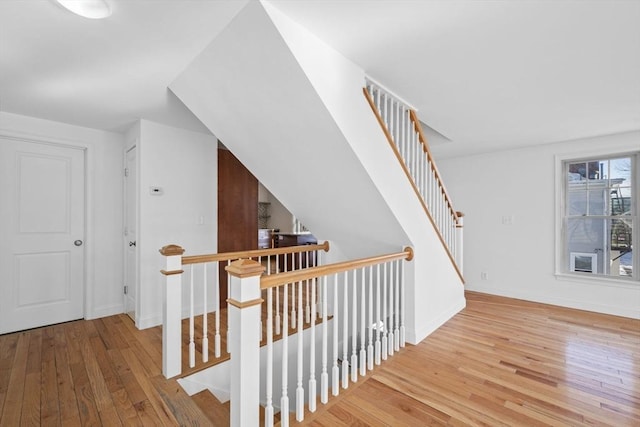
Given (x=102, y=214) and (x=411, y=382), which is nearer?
(x=411, y=382)

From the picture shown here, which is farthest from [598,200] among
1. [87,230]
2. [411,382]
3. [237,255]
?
[87,230]

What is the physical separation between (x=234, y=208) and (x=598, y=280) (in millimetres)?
4505

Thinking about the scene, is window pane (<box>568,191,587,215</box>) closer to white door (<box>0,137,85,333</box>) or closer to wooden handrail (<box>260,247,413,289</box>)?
wooden handrail (<box>260,247,413,289</box>)

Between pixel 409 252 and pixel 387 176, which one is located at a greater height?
pixel 387 176

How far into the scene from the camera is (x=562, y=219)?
147 inches

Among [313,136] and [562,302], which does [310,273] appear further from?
[562,302]

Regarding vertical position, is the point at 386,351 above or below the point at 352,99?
below

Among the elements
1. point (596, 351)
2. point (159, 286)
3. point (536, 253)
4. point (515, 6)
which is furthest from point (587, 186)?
point (159, 286)

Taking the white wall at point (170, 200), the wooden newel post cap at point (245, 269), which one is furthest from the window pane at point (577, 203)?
the white wall at point (170, 200)

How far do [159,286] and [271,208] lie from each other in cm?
644

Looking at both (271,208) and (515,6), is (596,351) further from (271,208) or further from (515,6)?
(271,208)

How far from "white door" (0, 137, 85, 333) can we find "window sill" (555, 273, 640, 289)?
5.72 meters

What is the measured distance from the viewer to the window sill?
10.8 feet

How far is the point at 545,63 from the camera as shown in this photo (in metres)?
1.92
